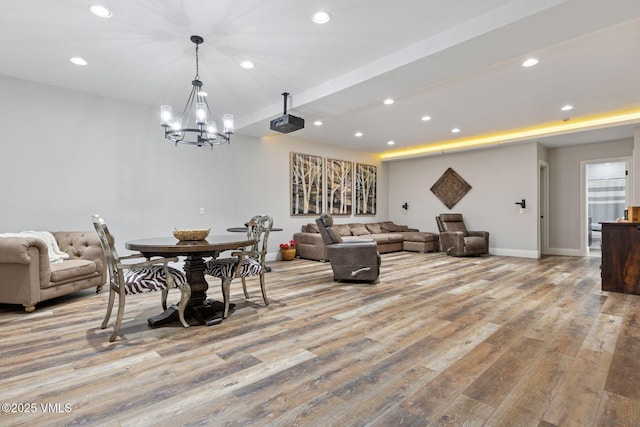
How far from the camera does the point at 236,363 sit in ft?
6.74

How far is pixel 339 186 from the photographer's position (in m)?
8.02

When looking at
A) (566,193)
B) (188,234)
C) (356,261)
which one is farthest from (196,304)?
(566,193)

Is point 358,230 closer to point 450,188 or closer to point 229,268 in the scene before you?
point 450,188

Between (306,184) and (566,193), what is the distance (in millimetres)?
5934

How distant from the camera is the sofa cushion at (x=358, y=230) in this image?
306 inches

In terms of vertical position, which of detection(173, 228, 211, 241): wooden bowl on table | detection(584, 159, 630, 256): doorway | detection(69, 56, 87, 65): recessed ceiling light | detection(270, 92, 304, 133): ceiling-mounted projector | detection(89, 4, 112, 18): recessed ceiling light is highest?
detection(69, 56, 87, 65): recessed ceiling light

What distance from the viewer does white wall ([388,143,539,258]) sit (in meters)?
6.87

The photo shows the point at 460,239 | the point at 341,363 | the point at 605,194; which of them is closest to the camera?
the point at 341,363

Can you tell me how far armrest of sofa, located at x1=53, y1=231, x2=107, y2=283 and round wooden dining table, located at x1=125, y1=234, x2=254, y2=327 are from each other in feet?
4.64

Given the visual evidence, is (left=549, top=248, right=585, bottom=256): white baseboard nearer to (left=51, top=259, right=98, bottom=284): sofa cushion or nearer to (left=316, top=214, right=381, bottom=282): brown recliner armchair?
(left=316, top=214, right=381, bottom=282): brown recliner armchair

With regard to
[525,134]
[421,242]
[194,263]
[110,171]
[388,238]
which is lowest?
[421,242]

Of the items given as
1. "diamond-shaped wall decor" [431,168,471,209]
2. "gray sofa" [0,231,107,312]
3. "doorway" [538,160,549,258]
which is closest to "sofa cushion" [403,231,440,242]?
"diamond-shaped wall decor" [431,168,471,209]

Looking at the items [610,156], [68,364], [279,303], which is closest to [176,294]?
[279,303]

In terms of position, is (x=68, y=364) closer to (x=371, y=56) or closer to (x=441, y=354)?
(x=441, y=354)
